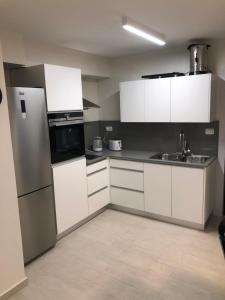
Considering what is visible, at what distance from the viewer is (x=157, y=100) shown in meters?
3.42

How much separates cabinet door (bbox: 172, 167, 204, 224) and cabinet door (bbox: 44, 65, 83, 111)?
61.2 inches

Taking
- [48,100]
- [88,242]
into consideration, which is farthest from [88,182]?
[48,100]

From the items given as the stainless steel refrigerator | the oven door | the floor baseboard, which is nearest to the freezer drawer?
the stainless steel refrigerator

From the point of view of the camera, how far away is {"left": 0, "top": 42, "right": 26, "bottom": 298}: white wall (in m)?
2.05

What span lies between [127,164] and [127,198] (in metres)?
0.53

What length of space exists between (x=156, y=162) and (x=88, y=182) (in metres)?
0.97

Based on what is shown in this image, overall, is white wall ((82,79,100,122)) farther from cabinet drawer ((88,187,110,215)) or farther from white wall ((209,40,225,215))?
white wall ((209,40,225,215))

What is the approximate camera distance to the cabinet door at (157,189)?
10.8 ft

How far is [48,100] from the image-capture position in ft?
8.87

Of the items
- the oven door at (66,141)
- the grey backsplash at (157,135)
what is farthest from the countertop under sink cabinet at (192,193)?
the oven door at (66,141)

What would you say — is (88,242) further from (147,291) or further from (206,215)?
(206,215)

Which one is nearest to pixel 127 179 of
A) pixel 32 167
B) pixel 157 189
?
pixel 157 189

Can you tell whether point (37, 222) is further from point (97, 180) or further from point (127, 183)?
point (127, 183)

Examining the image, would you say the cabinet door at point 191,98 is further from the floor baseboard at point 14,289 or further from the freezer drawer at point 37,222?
the floor baseboard at point 14,289
